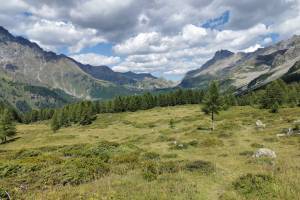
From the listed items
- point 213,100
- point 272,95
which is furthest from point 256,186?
point 272,95

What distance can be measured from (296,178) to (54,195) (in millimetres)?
10843

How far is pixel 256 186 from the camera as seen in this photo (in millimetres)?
12531

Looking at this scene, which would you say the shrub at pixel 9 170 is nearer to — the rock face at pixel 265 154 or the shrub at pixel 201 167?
Answer: the shrub at pixel 201 167

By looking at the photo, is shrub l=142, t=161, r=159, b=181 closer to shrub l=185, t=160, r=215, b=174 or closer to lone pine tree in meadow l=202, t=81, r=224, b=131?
shrub l=185, t=160, r=215, b=174

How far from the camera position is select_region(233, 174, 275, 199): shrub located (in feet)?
37.9

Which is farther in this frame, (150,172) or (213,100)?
(213,100)

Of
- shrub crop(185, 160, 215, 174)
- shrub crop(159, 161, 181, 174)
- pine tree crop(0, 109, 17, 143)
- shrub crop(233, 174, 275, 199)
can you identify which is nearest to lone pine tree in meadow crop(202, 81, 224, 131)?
shrub crop(185, 160, 215, 174)

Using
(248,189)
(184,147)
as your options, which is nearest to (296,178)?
(248,189)

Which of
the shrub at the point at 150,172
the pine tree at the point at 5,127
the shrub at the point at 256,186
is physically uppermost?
the shrub at the point at 256,186

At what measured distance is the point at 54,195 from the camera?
1204cm

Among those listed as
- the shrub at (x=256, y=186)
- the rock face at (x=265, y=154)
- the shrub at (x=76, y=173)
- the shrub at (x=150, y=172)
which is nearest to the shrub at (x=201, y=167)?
the shrub at (x=150, y=172)

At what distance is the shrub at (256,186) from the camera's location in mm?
11562

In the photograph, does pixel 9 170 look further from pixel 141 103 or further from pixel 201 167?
pixel 141 103

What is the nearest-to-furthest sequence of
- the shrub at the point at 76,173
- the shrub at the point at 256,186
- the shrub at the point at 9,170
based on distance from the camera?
the shrub at the point at 256,186 < the shrub at the point at 76,173 < the shrub at the point at 9,170
